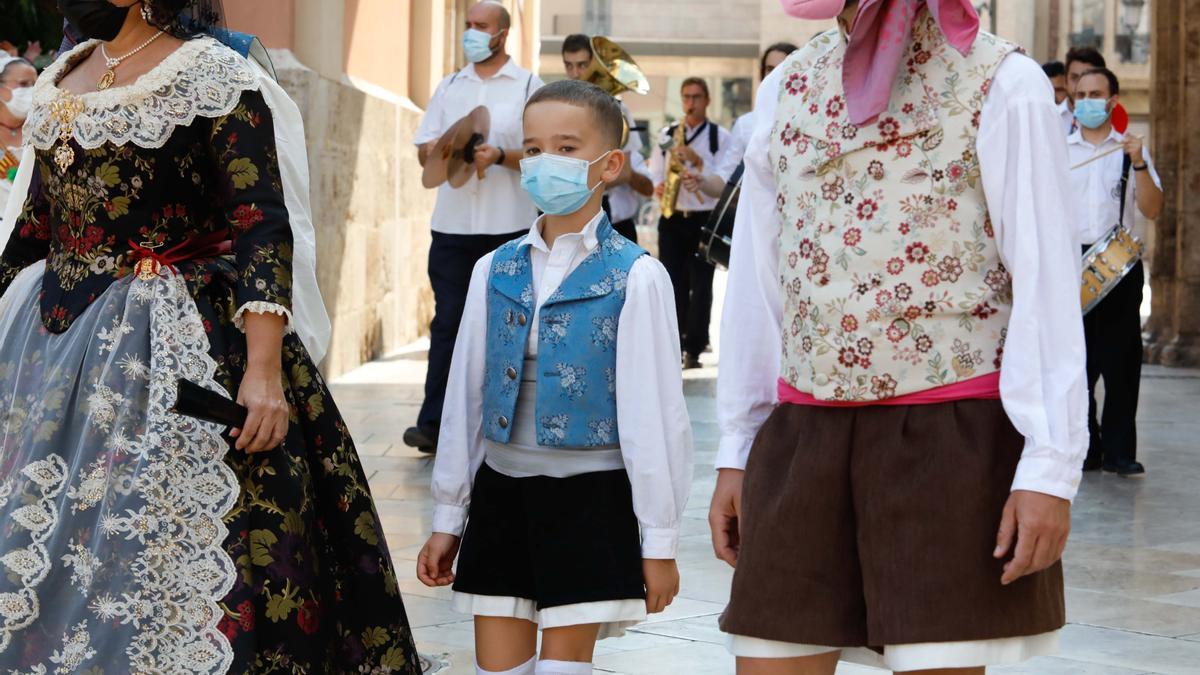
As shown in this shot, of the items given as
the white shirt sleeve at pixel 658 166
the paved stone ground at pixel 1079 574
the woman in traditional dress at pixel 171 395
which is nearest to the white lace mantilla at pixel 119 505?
the woman in traditional dress at pixel 171 395

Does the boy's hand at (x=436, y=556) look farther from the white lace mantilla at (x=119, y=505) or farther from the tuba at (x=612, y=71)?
the tuba at (x=612, y=71)

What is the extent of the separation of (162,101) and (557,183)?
31.8 inches

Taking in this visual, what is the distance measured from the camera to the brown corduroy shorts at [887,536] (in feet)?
9.02

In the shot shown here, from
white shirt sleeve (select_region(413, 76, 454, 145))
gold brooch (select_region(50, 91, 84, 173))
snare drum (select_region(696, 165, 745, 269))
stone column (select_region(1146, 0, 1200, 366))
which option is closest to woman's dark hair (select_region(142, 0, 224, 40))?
gold brooch (select_region(50, 91, 84, 173))

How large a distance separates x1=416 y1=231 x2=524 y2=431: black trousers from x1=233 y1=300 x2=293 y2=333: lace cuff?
433 cm

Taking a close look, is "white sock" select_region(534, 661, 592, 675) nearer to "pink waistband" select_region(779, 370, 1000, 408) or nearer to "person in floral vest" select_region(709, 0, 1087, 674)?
"person in floral vest" select_region(709, 0, 1087, 674)

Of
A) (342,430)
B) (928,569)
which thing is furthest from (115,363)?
(928,569)

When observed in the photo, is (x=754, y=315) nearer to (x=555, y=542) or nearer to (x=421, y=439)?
(x=555, y=542)

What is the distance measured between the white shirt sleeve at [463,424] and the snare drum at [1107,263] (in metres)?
4.61

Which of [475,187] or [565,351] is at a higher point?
[475,187]

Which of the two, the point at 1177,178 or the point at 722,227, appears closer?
the point at 722,227

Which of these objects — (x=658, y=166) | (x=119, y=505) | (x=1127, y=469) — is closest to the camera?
A: (x=119, y=505)

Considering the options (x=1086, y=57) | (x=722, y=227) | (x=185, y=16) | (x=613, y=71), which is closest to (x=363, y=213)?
(x=722, y=227)

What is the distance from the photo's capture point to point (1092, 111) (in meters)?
8.35
